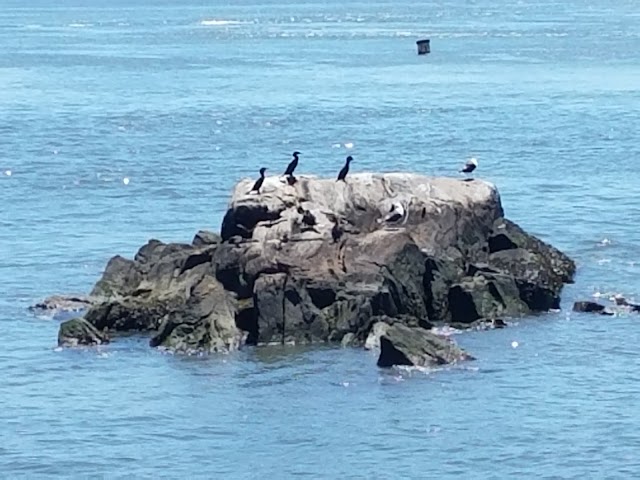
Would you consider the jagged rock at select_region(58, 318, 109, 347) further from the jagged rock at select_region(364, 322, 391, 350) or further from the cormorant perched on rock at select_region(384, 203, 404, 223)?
the cormorant perched on rock at select_region(384, 203, 404, 223)

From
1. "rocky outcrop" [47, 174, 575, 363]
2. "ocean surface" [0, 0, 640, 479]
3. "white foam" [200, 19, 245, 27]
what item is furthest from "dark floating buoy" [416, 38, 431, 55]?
"rocky outcrop" [47, 174, 575, 363]

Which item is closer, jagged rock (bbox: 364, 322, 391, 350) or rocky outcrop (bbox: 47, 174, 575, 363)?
jagged rock (bbox: 364, 322, 391, 350)

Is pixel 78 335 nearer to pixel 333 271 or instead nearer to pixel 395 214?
pixel 333 271

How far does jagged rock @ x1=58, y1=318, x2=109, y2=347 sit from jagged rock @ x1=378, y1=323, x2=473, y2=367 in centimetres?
571

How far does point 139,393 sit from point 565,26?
114370 millimetres

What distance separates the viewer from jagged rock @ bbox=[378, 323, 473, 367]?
30.5 meters

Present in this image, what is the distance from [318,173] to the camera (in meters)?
54.9

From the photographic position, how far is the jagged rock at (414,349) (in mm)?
30469

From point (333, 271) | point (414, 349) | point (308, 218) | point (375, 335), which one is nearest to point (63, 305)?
point (308, 218)

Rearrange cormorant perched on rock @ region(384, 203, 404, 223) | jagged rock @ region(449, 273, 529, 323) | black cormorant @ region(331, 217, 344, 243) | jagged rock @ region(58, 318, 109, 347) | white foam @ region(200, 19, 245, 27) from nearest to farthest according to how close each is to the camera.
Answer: jagged rock @ region(58, 318, 109, 347) < jagged rock @ region(449, 273, 529, 323) < black cormorant @ region(331, 217, 344, 243) < cormorant perched on rock @ region(384, 203, 404, 223) < white foam @ region(200, 19, 245, 27)

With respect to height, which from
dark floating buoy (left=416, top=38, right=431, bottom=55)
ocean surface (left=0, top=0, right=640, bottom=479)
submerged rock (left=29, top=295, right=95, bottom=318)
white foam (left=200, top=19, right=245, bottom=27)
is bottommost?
white foam (left=200, top=19, right=245, bottom=27)

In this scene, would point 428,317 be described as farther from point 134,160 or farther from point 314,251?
point 134,160

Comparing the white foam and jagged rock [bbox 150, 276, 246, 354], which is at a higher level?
jagged rock [bbox 150, 276, 246, 354]

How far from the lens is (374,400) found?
29031 mm
